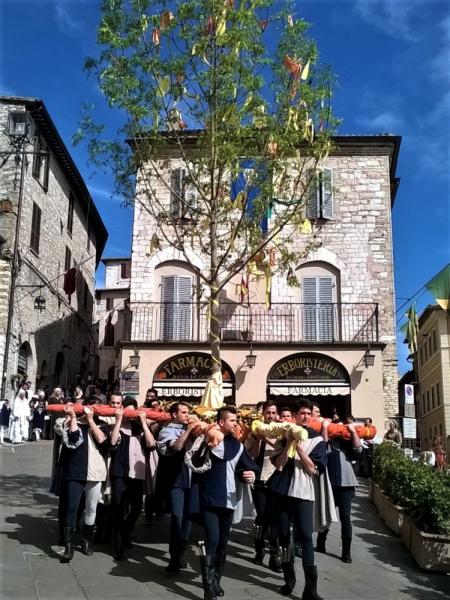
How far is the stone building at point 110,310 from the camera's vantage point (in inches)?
1613

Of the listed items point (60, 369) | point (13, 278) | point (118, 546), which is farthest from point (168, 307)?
point (118, 546)

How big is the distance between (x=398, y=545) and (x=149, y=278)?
1468 centimetres

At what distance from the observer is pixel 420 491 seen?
26.6 ft

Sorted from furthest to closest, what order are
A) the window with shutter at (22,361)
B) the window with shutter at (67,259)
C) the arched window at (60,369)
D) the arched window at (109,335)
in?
the arched window at (109,335) → the window with shutter at (67,259) → the arched window at (60,369) → the window with shutter at (22,361)

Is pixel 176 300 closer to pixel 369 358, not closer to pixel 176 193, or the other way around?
pixel 369 358

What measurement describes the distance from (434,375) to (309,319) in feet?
85.0

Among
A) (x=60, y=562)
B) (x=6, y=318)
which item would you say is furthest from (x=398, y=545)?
(x=6, y=318)

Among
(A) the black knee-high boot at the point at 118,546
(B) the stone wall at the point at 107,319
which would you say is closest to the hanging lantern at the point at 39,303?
(B) the stone wall at the point at 107,319

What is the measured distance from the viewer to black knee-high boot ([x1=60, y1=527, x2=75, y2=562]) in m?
6.96

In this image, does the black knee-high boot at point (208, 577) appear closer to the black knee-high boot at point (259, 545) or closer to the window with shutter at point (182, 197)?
the black knee-high boot at point (259, 545)

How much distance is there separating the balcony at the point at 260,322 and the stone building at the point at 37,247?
449 cm

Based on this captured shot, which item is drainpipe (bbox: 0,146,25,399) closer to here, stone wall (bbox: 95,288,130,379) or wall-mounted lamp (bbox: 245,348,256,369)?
wall-mounted lamp (bbox: 245,348,256,369)

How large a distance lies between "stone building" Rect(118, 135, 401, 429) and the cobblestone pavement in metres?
10.9

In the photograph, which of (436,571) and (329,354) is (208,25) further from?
(329,354)
